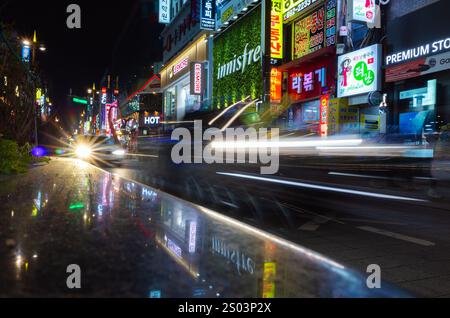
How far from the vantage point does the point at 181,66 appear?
176 feet

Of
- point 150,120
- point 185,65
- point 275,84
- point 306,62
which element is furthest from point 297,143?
point 150,120

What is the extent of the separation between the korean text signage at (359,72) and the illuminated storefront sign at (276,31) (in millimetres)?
7125

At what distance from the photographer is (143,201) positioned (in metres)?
5.93

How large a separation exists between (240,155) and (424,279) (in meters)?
13.7

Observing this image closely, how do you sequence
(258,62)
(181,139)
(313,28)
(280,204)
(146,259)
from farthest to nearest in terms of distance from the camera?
(258,62)
(313,28)
(181,139)
(280,204)
(146,259)

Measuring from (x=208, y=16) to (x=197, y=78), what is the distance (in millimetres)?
6428

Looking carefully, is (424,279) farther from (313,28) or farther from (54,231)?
(313,28)

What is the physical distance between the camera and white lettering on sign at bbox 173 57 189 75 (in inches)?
2025

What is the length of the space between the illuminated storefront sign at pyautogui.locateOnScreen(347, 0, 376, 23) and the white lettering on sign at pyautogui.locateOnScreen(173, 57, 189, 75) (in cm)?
3192

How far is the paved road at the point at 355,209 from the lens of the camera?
4.63 meters

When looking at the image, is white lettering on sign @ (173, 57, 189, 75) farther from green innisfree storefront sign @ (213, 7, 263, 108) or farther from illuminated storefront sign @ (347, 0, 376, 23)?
illuminated storefront sign @ (347, 0, 376, 23)

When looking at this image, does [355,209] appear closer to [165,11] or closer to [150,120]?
[165,11]
